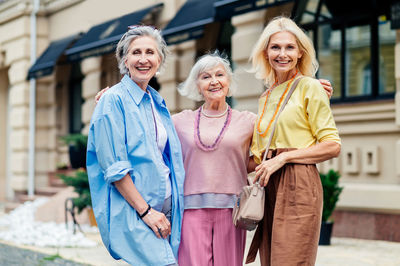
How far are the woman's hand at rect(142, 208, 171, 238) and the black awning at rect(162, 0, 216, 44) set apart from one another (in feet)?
18.7

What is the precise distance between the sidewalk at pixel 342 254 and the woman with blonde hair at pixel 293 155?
8.86ft

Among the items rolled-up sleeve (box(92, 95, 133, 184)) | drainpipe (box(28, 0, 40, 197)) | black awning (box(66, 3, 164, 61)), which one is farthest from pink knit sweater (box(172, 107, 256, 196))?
drainpipe (box(28, 0, 40, 197))

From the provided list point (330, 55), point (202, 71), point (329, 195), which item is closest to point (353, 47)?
point (330, 55)

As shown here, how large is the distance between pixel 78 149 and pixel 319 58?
5.00 meters

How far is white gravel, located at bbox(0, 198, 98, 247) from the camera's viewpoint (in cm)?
743

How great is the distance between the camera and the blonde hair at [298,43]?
3.03 meters

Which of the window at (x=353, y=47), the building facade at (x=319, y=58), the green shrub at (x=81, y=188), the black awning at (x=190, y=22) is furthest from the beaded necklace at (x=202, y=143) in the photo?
the green shrub at (x=81, y=188)

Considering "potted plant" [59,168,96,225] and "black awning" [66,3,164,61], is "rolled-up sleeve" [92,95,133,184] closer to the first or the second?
"potted plant" [59,168,96,225]

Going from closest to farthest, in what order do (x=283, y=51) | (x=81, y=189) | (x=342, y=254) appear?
(x=283, y=51) → (x=342, y=254) → (x=81, y=189)

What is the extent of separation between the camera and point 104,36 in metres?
10.7

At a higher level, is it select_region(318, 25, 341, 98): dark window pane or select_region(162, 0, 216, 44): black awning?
select_region(162, 0, 216, 44): black awning

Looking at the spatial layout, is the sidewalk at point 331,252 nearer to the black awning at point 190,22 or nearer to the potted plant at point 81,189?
the potted plant at point 81,189

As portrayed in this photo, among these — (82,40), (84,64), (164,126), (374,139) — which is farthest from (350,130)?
(84,64)

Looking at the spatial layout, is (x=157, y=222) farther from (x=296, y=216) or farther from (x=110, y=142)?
(x=296, y=216)
